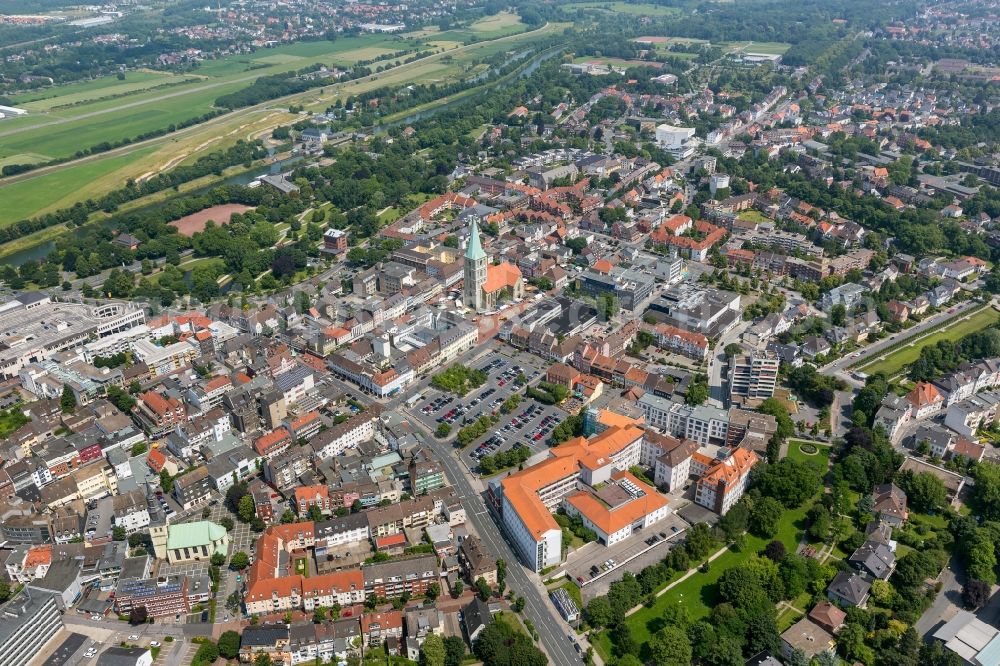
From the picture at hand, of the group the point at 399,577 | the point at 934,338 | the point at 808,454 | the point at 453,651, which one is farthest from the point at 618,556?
the point at 934,338

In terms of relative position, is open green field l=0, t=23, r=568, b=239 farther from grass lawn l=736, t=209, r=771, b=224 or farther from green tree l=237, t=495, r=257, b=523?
grass lawn l=736, t=209, r=771, b=224

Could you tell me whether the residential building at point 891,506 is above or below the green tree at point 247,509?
below

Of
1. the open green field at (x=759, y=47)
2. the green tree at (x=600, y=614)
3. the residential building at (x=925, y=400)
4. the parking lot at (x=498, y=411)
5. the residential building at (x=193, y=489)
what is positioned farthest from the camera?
the open green field at (x=759, y=47)

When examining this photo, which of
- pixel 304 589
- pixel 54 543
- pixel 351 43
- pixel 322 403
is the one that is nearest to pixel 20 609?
pixel 54 543

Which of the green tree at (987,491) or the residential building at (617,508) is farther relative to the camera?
the green tree at (987,491)

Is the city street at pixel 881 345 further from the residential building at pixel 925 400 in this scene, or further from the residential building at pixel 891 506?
the residential building at pixel 891 506

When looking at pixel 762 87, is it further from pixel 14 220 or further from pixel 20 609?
pixel 20 609

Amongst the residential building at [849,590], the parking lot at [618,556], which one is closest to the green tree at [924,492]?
the residential building at [849,590]
